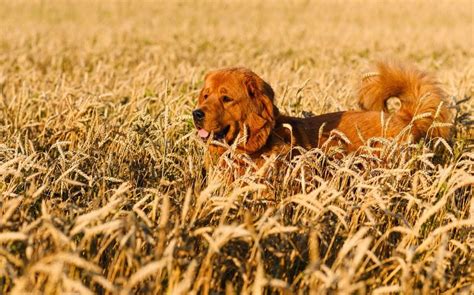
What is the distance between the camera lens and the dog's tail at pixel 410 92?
19.0 ft

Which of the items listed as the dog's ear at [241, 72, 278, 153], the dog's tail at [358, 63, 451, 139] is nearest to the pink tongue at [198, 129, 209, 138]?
the dog's ear at [241, 72, 278, 153]

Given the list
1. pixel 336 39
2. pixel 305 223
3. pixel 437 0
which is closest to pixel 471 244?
pixel 305 223

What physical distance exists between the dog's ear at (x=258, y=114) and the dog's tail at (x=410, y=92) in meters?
1.31

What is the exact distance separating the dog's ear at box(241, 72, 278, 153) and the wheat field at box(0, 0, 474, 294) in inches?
18.4

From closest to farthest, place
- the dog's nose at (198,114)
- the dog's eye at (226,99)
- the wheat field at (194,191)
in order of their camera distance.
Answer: the wheat field at (194,191) → the dog's nose at (198,114) → the dog's eye at (226,99)

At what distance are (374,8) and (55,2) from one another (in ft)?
57.1

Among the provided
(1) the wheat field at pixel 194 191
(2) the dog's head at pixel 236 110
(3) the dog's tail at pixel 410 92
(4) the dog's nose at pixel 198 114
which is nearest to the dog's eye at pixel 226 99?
(2) the dog's head at pixel 236 110

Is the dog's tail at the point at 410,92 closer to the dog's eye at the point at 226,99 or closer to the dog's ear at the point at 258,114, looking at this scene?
the dog's ear at the point at 258,114

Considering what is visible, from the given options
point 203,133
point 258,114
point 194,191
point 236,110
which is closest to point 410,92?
point 258,114

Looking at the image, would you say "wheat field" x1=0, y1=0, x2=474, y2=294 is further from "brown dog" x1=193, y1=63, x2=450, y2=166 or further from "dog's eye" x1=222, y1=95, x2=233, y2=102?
"dog's eye" x1=222, y1=95, x2=233, y2=102

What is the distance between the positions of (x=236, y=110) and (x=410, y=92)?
190 cm

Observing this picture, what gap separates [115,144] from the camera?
488 cm

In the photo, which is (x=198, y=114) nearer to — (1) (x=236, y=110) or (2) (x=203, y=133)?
(2) (x=203, y=133)

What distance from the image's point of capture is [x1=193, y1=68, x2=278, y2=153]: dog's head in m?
4.98
